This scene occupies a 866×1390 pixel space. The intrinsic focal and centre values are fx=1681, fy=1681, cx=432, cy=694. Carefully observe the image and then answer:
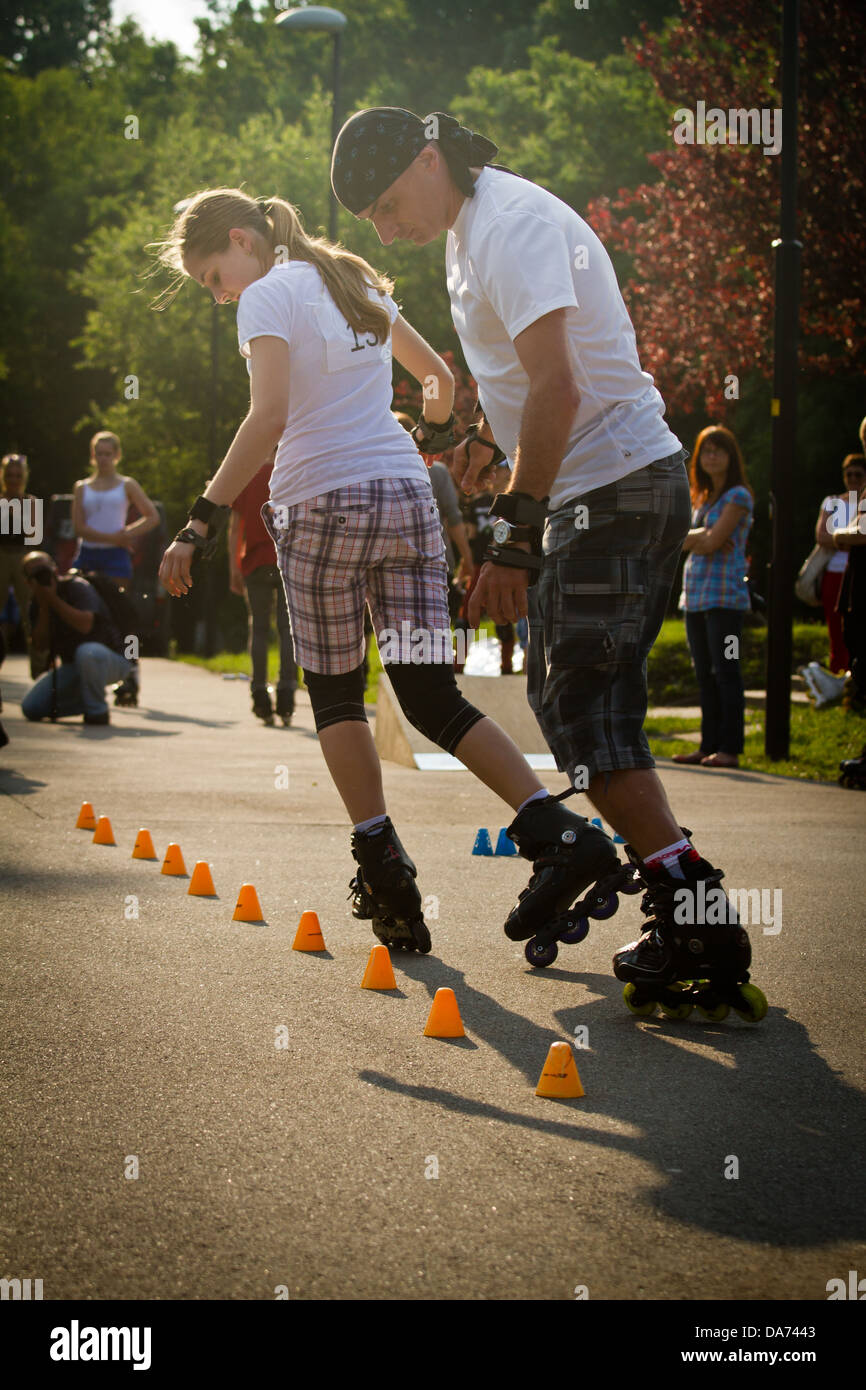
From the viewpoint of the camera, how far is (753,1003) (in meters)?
3.94

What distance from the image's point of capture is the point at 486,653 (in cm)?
1866

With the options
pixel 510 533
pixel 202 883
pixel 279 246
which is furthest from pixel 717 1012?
pixel 279 246

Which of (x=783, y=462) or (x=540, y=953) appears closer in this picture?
(x=540, y=953)

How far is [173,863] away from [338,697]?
1503 mm

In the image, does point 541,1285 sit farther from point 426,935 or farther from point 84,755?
point 84,755

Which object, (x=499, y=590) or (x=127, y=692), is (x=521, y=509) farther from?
(x=127, y=692)

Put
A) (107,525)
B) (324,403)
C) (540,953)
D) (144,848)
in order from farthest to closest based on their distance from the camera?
(107,525), (144,848), (324,403), (540,953)

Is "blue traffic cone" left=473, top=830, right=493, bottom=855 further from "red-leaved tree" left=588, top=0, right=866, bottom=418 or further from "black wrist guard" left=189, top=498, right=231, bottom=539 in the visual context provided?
"red-leaved tree" left=588, top=0, right=866, bottom=418

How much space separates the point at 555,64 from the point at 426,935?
35736mm

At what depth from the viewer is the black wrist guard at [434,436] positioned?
5.28 m

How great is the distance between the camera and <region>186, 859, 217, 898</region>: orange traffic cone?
5.66 meters

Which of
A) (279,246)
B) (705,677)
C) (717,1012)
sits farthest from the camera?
(705,677)

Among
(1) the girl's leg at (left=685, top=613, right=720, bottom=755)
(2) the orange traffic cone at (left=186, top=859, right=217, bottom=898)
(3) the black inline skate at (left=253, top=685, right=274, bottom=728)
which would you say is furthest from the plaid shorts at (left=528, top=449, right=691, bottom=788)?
(3) the black inline skate at (left=253, top=685, right=274, bottom=728)
